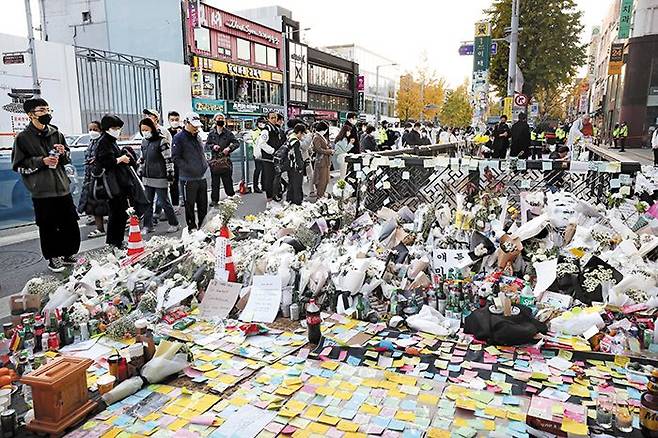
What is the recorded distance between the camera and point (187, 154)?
7.08 m

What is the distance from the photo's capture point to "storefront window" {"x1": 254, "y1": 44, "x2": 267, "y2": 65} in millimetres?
38031

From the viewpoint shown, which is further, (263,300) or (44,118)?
(44,118)

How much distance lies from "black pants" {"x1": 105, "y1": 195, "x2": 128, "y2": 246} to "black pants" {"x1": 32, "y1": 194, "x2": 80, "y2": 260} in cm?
54

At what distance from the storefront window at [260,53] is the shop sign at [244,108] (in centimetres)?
405

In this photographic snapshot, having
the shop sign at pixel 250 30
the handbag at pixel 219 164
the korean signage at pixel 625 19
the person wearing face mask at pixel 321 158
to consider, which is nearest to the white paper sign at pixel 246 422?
the handbag at pixel 219 164

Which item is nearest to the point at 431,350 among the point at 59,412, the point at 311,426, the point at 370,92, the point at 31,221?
the point at 311,426

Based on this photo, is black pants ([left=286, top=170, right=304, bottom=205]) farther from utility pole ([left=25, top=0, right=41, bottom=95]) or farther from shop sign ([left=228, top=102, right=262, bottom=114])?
shop sign ([left=228, top=102, right=262, bottom=114])

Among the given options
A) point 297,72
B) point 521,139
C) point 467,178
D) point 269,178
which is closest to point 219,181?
point 269,178

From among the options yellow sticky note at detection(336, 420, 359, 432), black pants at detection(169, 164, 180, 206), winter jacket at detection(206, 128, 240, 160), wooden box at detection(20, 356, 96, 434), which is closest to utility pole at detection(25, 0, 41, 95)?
black pants at detection(169, 164, 180, 206)

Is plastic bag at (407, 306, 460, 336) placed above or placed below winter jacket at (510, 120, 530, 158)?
below

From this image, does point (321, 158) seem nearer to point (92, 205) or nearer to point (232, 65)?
point (92, 205)

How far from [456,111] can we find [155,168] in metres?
57.6

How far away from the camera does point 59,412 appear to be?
2.85 metres

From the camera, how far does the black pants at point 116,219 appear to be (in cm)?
643
